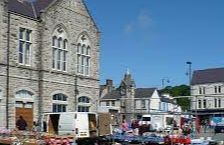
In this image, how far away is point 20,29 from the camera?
38.7 m

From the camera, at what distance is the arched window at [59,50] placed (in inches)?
1652

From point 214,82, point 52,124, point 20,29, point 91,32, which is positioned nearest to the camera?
point 52,124

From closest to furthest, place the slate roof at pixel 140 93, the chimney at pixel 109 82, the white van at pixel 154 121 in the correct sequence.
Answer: the white van at pixel 154 121, the slate roof at pixel 140 93, the chimney at pixel 109 82

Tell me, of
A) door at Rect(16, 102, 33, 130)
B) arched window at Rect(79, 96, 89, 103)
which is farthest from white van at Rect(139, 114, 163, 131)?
door at Rect(16, 102, 33, 130)

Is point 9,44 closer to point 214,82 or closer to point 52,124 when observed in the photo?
point 52,124

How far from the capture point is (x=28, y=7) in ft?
137

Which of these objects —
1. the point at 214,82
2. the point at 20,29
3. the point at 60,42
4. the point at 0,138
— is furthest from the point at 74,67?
the point at 214,82

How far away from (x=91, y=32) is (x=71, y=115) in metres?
14.9

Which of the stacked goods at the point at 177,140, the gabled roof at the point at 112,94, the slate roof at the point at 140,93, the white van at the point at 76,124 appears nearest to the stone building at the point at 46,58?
the white van at the point at 76,124

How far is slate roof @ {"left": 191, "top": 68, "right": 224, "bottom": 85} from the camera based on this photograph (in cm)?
10185

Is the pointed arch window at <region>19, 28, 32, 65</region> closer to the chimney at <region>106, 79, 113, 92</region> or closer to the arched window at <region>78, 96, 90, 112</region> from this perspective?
the arched window at <region>78, 96, 90, 112</region>

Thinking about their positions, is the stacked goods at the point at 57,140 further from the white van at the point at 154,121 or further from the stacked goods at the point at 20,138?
the white van at the point at 154,121

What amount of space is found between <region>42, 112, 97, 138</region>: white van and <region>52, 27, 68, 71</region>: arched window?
26.2 feet

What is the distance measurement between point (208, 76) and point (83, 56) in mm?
61869
